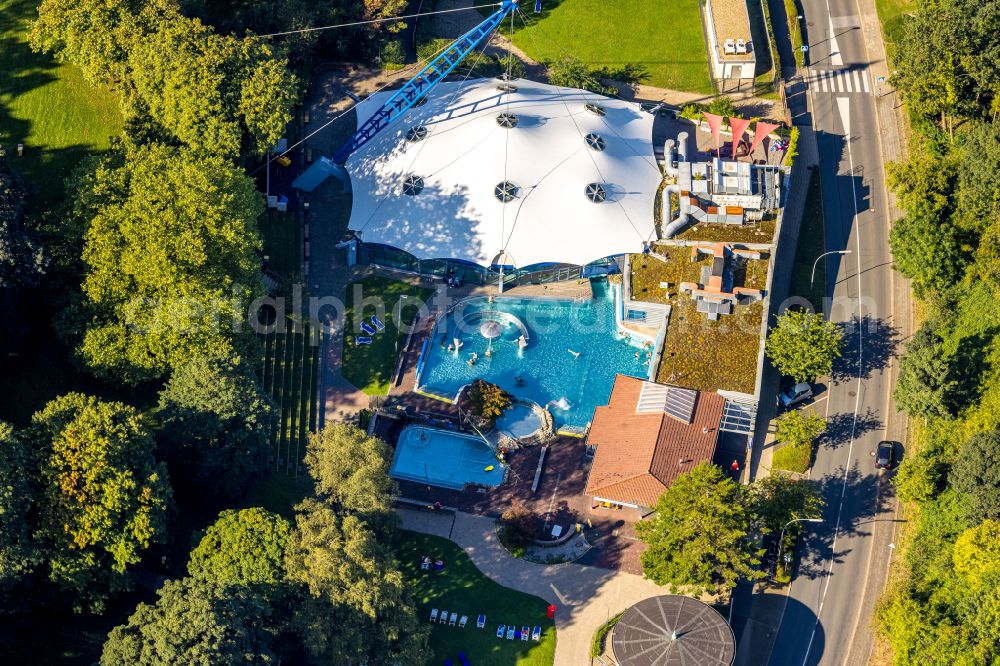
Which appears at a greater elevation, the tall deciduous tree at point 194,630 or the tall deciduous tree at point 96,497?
the tall deciduous tree at point 96,497

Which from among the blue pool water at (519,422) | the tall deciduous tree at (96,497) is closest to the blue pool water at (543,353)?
the blue pool water at (519,422)

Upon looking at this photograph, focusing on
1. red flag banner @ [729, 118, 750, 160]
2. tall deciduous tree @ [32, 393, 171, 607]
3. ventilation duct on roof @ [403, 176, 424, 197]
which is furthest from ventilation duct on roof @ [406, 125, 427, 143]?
tall deciduous tree @ [32, 393, 171, 607]

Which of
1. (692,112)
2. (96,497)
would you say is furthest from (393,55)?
(96,497)

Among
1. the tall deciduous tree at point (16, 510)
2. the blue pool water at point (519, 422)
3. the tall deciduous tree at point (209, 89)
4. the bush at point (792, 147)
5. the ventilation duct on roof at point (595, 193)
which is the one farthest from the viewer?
the bush at point (792, 147)

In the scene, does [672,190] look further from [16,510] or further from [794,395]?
[16,510]

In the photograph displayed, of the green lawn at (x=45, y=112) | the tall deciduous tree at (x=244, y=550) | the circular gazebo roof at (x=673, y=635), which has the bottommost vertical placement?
the circular gazebo roof at (x=673, y=635)

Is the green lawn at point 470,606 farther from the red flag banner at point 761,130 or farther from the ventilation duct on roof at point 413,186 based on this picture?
the red flag banner at point 761,130
